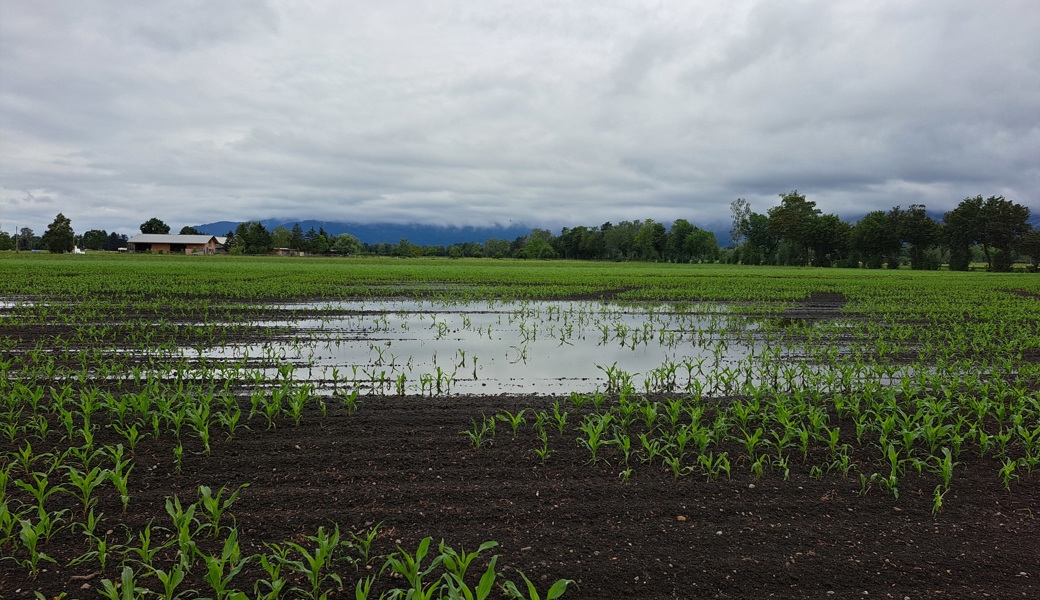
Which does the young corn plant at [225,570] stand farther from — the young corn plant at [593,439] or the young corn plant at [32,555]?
the young corn plant at [593,439]

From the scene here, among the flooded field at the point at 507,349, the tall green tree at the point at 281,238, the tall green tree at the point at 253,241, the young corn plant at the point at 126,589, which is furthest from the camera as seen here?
the tall green tree at the point at 281,238

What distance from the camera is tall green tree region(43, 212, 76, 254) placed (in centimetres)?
9075

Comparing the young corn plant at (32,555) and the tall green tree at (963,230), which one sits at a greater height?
the tall green tree at (963,230)

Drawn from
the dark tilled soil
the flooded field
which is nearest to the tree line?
the flooded field

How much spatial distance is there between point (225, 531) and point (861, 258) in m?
104

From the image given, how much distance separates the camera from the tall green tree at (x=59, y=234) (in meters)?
90.8

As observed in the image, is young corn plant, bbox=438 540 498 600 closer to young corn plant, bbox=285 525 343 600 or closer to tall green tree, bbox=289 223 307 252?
young corn plant, bbox=285 525 343 600

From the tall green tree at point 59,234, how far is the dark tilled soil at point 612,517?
113 m

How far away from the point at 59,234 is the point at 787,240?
128 meters

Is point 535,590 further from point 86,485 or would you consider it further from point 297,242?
point 297,242

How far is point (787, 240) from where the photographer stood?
10338 cm

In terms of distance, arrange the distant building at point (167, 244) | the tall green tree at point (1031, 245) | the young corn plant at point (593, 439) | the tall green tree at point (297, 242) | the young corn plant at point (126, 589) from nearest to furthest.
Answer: the young corn plant at point (126, 589)
the young corn plant at point (593, 439)
the tall green tree at point (1031, 245)
the distant building at point (167, 244)
the tall green tree at point (297, 242)

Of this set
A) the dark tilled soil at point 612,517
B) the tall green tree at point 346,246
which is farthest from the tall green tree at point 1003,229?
→ the tall green tree at point 346,246

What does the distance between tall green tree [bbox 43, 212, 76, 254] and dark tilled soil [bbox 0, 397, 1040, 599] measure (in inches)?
4441
